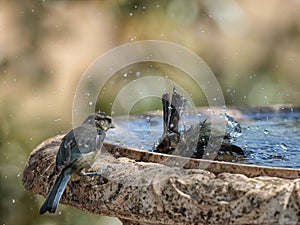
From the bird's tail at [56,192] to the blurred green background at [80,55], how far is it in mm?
1698

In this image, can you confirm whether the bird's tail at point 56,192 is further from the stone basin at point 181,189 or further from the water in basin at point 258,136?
the water in basin at point 258,136

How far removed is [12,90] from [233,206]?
6.99ft

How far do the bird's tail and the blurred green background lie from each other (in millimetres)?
1698

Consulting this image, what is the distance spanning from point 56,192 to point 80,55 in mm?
2087

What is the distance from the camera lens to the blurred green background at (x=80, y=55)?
351 centimetres

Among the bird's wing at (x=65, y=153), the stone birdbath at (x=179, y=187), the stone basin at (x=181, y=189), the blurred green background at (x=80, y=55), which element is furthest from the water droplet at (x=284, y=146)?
the blurred green background at (x=80, y=55)

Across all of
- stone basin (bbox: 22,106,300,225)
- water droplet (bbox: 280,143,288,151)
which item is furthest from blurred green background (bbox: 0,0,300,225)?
stone basin (bbox: 22,106,300,225)

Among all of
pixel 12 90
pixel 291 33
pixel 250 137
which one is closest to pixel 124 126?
pixel 250 137

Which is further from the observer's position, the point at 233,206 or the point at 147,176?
the point at 147,176

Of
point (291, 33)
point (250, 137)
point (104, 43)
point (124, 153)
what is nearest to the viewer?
point (124, 153)

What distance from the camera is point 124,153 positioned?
1.86 metres

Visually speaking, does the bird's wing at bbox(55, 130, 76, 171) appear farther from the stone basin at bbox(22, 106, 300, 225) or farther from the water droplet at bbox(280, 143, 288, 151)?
the water droplet at bbox(280, 143, 288, 151)

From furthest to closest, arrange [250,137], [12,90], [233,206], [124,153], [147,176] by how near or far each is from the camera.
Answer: [12,90]
[250,137]
[124,153]
[147,176]
[233,206]

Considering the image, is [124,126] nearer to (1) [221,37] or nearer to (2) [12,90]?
(2) [12,90]
